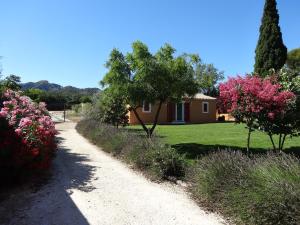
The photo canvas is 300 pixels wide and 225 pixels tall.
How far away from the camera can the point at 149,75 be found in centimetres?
1335

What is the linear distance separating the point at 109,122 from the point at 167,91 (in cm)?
784

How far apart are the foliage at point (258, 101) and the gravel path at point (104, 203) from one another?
3.56 metres

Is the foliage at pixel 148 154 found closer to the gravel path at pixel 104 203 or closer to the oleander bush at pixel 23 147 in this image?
the gravel path at pixel 104 203

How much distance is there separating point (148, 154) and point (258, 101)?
3.39 metres

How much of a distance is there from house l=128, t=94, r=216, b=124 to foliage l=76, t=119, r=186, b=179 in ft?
54.3

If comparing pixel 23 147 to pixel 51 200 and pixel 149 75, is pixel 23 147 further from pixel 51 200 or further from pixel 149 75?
pixel 149 75

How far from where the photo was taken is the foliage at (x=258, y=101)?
32.6 feet

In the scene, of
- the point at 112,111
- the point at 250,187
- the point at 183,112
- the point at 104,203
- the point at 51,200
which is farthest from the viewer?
the point at 183,112

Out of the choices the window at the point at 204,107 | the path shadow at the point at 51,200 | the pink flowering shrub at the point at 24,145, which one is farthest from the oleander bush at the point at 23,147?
the window at the point at 204,107

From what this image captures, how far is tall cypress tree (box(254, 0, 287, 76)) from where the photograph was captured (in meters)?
25.2

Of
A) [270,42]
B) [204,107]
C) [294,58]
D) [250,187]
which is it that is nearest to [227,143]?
[250,187]

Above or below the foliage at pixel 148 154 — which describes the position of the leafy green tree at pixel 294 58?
above

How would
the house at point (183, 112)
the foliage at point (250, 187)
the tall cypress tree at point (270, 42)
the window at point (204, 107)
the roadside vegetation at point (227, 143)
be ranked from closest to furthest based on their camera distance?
the foliage at point (250, 187) → the roadside vegetation at point (227, 143) → the tall cypress tree at point (270, 42) → the house at point (183, 112) → the window at point (204, 107)

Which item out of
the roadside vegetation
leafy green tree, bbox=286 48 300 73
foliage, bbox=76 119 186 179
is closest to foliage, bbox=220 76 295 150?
the roadside vegetation
